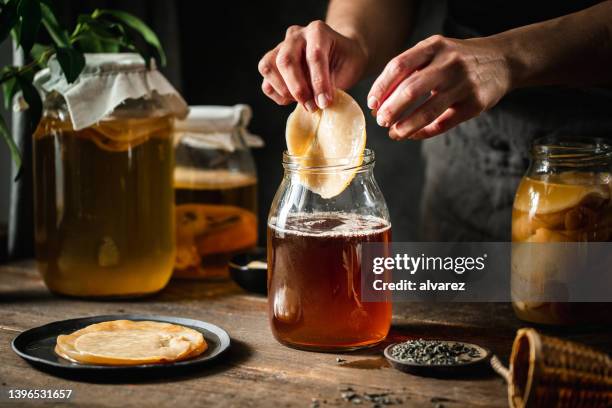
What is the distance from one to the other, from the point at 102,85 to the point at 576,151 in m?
0.77

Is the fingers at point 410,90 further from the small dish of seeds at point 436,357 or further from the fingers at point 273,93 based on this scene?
the small dish of seeds at point 436,357

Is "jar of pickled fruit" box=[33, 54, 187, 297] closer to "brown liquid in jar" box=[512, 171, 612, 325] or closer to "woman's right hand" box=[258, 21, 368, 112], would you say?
"woman's right hand" box=[258, 21, 368, 112]

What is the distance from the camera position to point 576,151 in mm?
1225

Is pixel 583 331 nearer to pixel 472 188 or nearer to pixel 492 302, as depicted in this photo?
pixel 492 302

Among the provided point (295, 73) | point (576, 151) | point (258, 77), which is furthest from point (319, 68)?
point (258, 77)

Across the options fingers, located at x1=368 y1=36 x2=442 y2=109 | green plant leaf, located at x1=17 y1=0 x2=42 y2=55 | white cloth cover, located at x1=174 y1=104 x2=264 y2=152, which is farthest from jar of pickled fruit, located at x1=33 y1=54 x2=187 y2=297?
fingers, located at x1=368 y1=36 x2=442 y2=109

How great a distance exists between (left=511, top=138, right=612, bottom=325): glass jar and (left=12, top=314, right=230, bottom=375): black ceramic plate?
466mm

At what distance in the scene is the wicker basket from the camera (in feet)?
2.81

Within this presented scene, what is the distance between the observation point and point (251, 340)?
3.95ft

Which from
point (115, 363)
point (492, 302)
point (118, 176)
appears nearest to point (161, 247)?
point (118, 176)

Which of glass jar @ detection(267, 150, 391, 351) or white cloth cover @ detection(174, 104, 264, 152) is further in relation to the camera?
white cloth cover @ detection(174, 104, 264, 152)

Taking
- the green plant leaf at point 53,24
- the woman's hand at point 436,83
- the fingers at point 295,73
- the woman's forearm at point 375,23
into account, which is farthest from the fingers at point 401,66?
the green plant leaf at point 53,24

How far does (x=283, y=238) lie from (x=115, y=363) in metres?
0.27

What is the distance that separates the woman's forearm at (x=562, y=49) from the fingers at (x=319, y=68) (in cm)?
24
